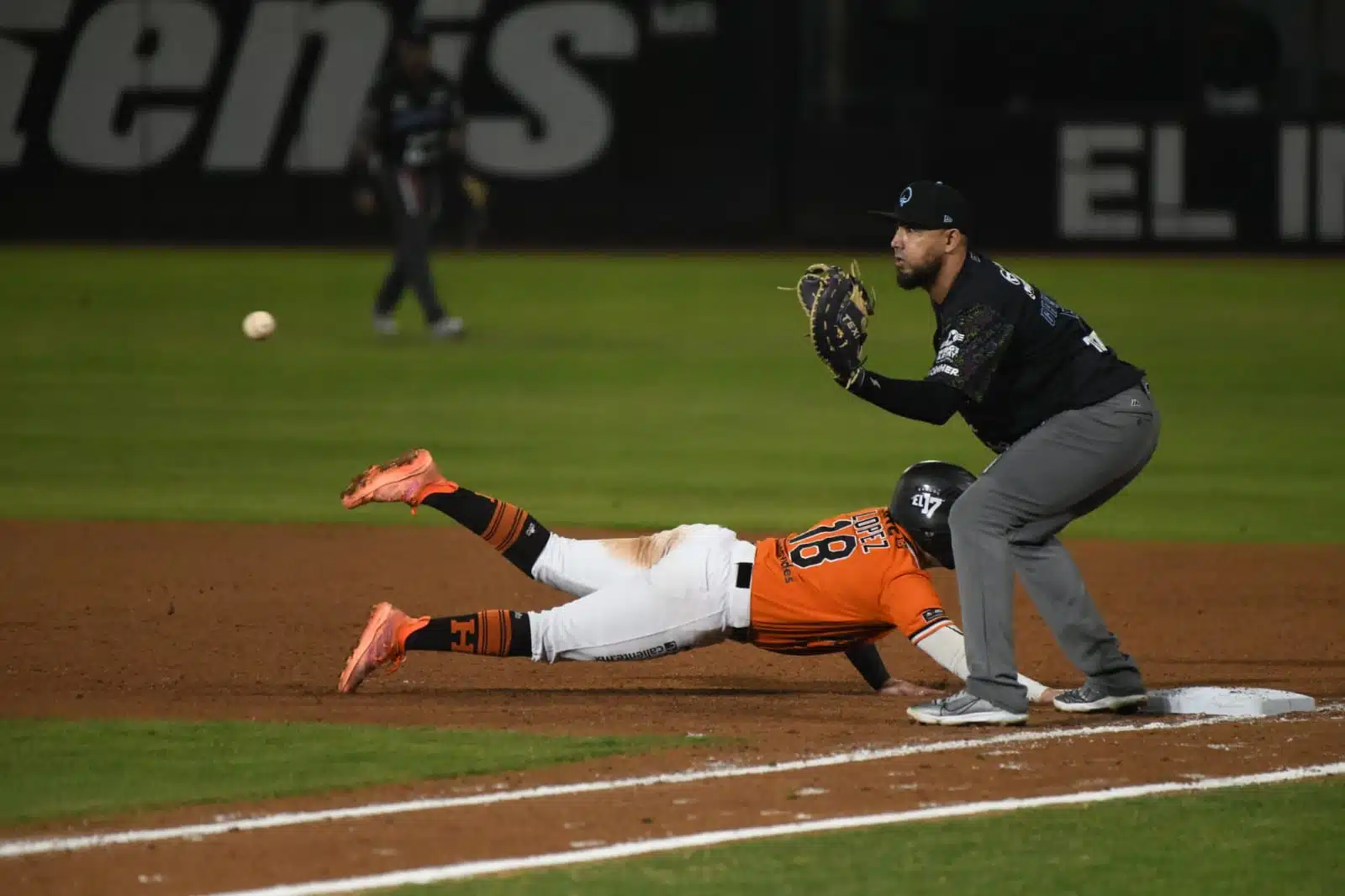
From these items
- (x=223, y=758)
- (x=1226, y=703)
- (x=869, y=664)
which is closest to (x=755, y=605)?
(x=869, y=664)

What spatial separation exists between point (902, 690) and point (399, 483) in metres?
1.81

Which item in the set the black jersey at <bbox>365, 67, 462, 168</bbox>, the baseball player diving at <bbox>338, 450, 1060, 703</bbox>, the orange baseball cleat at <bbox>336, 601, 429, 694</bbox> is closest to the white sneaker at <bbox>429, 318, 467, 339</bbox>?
the black jersey at <bbox>365, 67, 462, 168</bbox>

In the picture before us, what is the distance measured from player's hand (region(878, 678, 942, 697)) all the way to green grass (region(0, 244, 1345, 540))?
3.64 metres

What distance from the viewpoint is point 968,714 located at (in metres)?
6.27

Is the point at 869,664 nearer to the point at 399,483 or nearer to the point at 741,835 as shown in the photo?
the point at 399,483

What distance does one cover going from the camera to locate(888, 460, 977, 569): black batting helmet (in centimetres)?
648

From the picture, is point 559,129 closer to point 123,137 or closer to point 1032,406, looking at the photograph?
point 123,137

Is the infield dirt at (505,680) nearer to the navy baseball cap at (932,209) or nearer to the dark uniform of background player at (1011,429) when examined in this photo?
the dark uniform of background player at (1011,429)

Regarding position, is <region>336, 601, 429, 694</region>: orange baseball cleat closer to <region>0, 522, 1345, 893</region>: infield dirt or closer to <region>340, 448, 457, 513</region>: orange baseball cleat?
<region>0, 522, 1345, 893</region>: infield dirt

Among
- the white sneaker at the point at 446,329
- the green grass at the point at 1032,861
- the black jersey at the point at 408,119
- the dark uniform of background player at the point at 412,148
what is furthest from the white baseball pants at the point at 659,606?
the black jersey at the point at 408,119

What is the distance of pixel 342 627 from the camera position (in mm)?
8109

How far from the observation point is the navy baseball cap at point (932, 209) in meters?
6.22

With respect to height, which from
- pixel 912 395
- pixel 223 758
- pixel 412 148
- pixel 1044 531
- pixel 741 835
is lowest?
pixel 412 148

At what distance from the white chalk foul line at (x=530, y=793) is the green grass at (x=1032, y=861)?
642 millimetres
